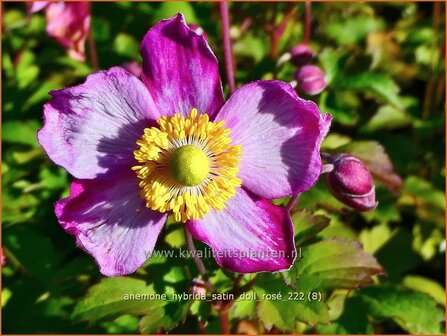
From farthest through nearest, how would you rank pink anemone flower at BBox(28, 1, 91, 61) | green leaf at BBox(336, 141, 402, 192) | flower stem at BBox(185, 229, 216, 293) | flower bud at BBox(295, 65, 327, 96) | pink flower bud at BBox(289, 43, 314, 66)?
pink anemone flower at BBox(28, 1, 91, 61)
pink flower bud at BBox(289, 43, 314, 66)
flower bud at BBox(295, 65, 327, 96)
green leaf at BBox(336, 141, 402, 192)
flower stem at BBox(185, 229, 216, 293)

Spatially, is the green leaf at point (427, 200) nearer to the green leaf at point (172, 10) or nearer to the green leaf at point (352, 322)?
the green leaf at point (352, 322)

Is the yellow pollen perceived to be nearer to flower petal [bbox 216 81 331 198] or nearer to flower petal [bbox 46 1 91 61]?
flower petal [bbox 216 81 331 198]

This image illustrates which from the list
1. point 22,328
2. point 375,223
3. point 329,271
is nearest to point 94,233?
point 329,271

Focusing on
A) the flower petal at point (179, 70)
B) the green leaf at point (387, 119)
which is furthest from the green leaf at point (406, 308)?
the flower petal at point (179, 70)

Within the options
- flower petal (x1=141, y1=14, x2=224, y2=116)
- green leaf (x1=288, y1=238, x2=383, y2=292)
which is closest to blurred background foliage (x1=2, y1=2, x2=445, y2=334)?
green leaf (x1=288, y1=238, x2=383, y2=292)

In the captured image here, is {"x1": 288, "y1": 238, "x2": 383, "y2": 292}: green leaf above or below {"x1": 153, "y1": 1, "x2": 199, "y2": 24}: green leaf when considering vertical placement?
below
